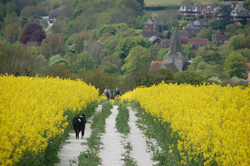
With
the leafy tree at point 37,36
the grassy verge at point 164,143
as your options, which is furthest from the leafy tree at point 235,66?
the grassy verge at point 164,143

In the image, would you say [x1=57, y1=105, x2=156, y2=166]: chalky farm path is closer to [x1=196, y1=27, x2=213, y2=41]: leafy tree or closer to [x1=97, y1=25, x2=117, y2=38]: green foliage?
[x1=97, y1=25, x2=117, y2=38]: green foliage

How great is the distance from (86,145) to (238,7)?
675 feet

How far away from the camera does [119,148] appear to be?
10836 mm

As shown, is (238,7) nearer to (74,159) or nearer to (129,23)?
(129,23)

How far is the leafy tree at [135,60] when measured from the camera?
110 metres

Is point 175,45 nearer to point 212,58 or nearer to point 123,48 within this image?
point 212,58

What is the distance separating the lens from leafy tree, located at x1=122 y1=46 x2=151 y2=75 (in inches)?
4338

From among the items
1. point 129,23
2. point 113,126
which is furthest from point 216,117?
point 129,23

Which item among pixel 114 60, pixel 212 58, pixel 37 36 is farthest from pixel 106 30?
pixel 212 58

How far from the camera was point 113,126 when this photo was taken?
1555 cm

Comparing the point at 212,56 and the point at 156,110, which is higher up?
the point at 156,110

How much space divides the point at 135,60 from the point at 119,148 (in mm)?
102200

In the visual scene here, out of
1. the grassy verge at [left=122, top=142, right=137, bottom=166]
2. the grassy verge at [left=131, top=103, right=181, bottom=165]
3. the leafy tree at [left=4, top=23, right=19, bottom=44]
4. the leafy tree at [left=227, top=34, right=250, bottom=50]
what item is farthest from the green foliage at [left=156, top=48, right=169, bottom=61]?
the grassy verge at [left=122, top=142, right=137, bottom=166]

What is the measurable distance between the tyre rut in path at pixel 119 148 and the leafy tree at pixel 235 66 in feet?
296
